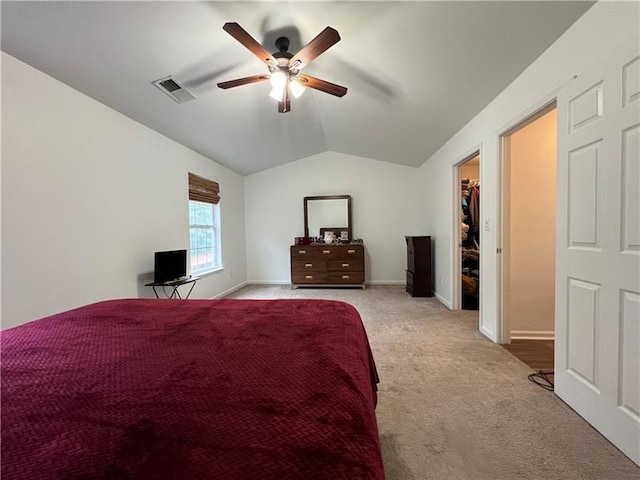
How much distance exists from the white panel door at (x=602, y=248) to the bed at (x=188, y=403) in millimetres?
1365

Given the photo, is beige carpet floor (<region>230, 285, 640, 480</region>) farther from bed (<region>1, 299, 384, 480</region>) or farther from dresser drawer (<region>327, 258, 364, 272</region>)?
dresser drawer (<region>327, 258, 364, 272</region>)

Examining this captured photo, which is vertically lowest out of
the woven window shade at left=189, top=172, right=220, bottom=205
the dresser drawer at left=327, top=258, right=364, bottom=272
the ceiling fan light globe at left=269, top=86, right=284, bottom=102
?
the dresser drawer at left=327, top=258, right=364, bottom=272

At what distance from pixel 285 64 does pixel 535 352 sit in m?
3.26

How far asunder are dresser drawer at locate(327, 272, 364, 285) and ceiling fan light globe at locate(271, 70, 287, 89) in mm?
3703

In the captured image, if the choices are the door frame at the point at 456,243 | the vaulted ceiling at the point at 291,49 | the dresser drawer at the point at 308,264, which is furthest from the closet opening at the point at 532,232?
the dresser drawer at the point at 308,264

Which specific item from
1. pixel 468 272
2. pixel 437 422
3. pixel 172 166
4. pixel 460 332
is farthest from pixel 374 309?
pixel 172 166

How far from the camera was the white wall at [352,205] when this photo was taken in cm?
569

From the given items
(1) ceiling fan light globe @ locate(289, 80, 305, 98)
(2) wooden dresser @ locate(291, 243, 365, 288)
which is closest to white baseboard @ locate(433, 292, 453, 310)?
(2) wooden dresser @ locate(291, 243, 365, 288)

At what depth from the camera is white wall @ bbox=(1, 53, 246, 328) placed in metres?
1.94

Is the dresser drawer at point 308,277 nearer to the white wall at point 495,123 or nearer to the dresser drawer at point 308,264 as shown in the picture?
the dresser drawer at point 308,264

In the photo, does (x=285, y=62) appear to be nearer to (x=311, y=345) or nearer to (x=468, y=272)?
(x=311, y=345)

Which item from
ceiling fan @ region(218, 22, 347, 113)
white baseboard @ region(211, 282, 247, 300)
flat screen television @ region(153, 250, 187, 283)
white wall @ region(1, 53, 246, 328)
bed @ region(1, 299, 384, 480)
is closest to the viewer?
bed @ region(1, 299, 384, 480)

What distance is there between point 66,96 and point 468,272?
509 cm

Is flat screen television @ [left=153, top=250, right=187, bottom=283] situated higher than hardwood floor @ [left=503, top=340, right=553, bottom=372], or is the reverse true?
flat screen television @ [left=153, top=250, right=187, bottom=283]
